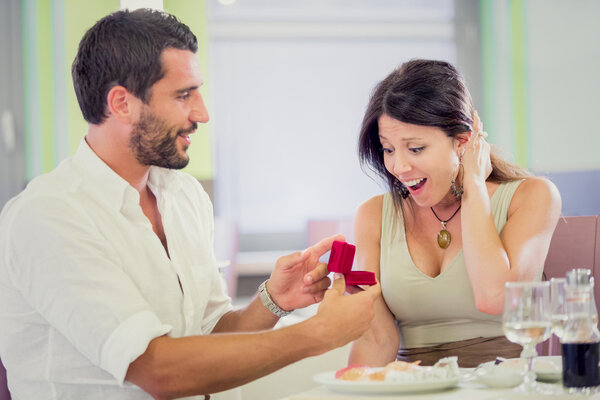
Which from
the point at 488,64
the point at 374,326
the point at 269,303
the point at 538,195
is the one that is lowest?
the point at 374,326

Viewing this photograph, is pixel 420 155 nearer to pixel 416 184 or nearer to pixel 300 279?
pixel 416 184

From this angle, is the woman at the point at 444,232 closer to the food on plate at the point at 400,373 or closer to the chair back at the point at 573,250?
the chair back at the point at 573,250

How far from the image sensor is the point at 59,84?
5.14 m

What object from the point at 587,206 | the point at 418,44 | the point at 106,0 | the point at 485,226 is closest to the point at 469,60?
the point at 418,44

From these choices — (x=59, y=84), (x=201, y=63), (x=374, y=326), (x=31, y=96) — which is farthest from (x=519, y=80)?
(x=374, y=326)

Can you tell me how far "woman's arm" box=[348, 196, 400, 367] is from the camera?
1956mm

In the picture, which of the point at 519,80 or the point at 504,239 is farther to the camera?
the point at 519,80

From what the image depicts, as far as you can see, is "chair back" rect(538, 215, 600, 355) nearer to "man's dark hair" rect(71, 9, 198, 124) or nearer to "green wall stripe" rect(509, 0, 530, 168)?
"man's dark hair" rect(71, 9, 198, 124)

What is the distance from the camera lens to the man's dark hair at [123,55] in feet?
5.22

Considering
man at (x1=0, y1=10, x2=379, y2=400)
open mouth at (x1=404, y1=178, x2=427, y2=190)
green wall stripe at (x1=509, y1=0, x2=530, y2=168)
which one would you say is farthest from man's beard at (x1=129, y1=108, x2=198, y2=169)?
green wall stripe at (x1=509, y1=0, x2=530, y2=168)

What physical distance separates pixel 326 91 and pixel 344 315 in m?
4.62

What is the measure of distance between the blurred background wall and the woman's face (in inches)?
139

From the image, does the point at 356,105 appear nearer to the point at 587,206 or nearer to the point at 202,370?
the point at 587,206

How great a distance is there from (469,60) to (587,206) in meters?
1.88
